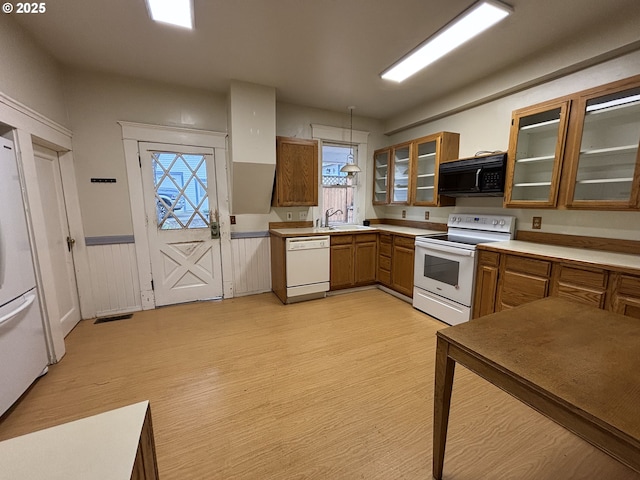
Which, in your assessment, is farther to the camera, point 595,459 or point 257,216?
point 257,216

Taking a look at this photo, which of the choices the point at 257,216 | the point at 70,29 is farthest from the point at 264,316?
the point at 70,29

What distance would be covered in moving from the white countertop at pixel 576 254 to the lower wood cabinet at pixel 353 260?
1618mm

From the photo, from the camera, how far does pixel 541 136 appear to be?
251 centimetres

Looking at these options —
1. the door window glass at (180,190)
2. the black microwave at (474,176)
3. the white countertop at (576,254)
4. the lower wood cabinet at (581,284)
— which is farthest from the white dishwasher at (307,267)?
the lower wood cabinet at (581,284)

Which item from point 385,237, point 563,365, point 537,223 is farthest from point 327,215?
point 563,365

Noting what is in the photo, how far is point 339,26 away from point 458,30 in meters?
0.93

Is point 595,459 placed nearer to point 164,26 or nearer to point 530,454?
point 530,454

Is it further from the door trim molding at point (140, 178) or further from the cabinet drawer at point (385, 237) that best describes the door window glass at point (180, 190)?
the cabinet drawer at point (385, 237)

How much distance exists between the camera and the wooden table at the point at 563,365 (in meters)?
0.72

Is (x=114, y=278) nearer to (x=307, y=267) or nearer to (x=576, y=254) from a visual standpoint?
(x=307, y=267)

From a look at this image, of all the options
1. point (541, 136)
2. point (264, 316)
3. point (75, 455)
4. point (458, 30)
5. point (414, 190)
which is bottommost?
point (264, 316)

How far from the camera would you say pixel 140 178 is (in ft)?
10.3

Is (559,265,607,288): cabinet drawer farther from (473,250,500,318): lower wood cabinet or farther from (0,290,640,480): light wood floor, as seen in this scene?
(0,290,640,480): light wood floor

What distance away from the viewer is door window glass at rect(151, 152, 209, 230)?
3242 mm
